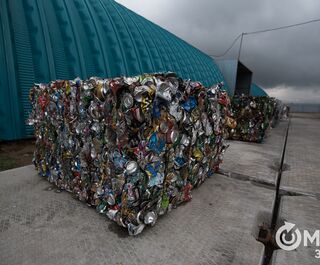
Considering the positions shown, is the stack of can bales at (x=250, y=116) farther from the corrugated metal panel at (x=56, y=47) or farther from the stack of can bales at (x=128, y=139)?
the stack of can bales at (x=128, y=139)

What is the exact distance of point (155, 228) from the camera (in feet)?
6.13

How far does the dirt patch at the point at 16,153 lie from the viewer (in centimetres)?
336

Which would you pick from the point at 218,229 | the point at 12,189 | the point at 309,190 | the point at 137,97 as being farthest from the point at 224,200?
the point at 12,189

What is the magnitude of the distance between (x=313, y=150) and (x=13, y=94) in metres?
7.63

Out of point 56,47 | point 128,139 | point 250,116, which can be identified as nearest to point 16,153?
point 56,47

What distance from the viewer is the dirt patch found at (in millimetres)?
3361

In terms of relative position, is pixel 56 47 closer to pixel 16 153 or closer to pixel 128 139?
pixel 16 153

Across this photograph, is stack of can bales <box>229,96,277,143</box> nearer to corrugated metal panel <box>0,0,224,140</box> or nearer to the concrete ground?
the concrete ground

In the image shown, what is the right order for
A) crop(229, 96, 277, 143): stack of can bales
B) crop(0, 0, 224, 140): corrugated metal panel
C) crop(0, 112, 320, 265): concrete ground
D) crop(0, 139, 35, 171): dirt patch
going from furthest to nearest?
crop(229, 96, 277, 143): stack of can bales < crop(0, 0, 224, 140): corrugated metal panel < crop(0, 139, 35, 171): dirt patch < crop(0, 112, 320, 265): concrete ground

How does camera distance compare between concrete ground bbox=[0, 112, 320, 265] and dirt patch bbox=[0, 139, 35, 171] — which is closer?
concrete ground bbox=[0, 112, 320, 265]

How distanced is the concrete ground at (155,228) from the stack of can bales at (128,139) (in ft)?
0.51

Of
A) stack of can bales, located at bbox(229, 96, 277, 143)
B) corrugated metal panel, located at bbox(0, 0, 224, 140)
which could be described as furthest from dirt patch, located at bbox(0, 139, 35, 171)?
stack of can bales, located at bbox(229, 96, 277, 143)

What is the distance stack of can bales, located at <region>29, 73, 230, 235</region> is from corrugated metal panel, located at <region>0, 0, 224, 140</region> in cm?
171

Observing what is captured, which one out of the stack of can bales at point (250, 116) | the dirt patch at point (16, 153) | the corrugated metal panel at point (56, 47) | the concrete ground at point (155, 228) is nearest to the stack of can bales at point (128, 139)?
the concrete ground at point (155, 228)
